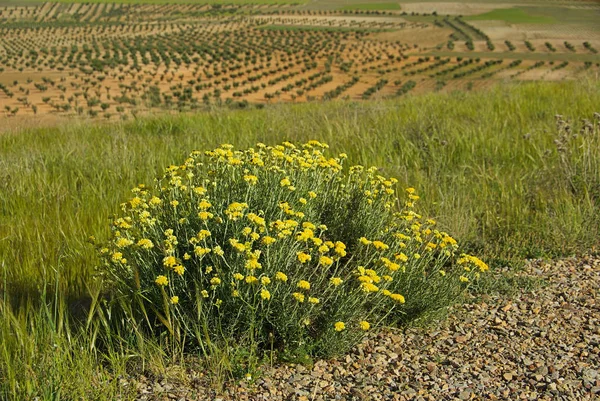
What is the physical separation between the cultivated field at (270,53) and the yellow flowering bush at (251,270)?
1623 centimetres

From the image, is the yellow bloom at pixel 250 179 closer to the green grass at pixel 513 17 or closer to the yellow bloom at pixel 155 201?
the yellow bloom at pixel 155 201

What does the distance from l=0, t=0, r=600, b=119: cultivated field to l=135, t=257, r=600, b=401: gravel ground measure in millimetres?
16629

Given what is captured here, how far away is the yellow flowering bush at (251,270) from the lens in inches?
124

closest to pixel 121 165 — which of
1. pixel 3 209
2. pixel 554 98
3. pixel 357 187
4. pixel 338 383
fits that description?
pixel 3 209

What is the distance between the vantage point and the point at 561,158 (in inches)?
240

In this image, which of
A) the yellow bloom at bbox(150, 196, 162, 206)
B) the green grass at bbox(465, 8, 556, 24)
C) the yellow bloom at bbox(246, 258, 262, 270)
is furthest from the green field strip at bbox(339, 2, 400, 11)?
the yellow bloom at bbox(246, 258, 262, 270)

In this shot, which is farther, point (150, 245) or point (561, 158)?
point (561, 158)

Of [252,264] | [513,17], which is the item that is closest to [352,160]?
[252,264]

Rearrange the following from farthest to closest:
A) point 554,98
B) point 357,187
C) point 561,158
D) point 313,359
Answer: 1. point 554,98
2. point 561,158
3. point 357,187
4. point 313,359

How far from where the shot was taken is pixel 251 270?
308cm

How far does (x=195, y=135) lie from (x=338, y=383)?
5.48m

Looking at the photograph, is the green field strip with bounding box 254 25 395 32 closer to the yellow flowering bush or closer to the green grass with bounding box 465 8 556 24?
the green grass with bounding box 465 8 556 24

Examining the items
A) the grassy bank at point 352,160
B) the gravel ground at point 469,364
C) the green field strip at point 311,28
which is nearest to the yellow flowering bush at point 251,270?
the gravel ground at point 469,364

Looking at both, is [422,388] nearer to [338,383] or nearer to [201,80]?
[338,383]
